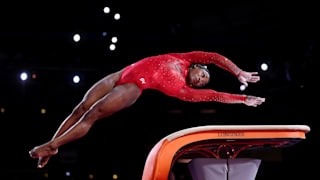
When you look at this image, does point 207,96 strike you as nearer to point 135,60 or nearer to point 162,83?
point 162,83

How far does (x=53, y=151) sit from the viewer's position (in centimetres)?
224

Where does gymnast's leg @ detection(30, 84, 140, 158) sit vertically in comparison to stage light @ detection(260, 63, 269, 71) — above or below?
below

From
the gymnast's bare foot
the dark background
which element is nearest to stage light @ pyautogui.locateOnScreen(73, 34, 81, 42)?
the dark background

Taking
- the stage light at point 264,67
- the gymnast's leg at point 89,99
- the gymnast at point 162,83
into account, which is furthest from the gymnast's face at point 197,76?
the stage light at point 264,67

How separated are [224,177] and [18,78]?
3.37 metres

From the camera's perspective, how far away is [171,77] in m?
2.54

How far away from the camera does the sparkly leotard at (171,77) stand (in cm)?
251

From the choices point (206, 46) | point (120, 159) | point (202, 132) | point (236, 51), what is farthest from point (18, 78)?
point (202, 132)

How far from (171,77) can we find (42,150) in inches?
39.9

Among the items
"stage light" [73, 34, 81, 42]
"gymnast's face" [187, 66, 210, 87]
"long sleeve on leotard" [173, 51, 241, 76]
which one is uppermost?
"stage light" [73, 34, 81, 42]

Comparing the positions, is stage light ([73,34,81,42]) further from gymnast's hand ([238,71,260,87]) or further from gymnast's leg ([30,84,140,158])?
gymnast's hand ([238,71,260,87])

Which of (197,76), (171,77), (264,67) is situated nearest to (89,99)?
(171,77)

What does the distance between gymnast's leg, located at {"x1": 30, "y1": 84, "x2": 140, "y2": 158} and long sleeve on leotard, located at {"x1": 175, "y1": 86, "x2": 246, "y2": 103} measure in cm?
37

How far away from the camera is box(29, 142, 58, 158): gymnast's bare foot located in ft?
7.13
